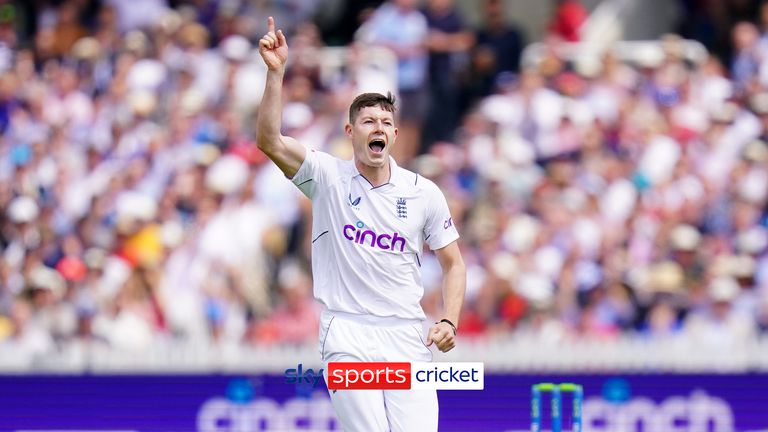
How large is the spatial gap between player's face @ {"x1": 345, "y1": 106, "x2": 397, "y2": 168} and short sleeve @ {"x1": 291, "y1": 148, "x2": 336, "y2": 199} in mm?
213

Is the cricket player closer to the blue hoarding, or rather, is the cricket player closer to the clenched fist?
the clenched fist

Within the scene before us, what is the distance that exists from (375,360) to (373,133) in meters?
1.09

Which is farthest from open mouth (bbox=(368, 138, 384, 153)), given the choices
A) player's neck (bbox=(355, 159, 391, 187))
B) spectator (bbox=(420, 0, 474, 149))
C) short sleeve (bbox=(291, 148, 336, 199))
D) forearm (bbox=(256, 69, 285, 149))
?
spectator (bbox=(420, 0, 474, 149))

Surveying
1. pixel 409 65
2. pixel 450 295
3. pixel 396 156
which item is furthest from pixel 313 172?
pixel 409 65

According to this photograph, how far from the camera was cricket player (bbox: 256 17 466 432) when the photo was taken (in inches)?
320

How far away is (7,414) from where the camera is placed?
14.2 meters

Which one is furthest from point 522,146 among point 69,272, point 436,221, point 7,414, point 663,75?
point 436,221

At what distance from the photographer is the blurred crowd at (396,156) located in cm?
1450

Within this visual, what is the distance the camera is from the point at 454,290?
8.31 meters

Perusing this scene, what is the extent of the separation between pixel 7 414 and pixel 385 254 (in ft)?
22.6

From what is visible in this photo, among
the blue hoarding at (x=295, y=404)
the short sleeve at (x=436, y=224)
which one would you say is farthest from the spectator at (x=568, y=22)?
the short sleeve at (x=436, y=224)

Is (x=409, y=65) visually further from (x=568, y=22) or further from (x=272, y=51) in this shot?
(x=272, y=51)

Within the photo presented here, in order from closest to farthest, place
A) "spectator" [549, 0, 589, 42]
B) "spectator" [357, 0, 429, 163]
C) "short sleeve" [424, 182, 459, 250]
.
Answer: "short sleeve" [424, 182, 459, 250] → "spectator" [357, 0, 429, 163] → "spectator" [549, 0, 589, 42]

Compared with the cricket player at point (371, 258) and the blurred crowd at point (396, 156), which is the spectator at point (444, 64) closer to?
the blurred crowd at point (396, 156)
